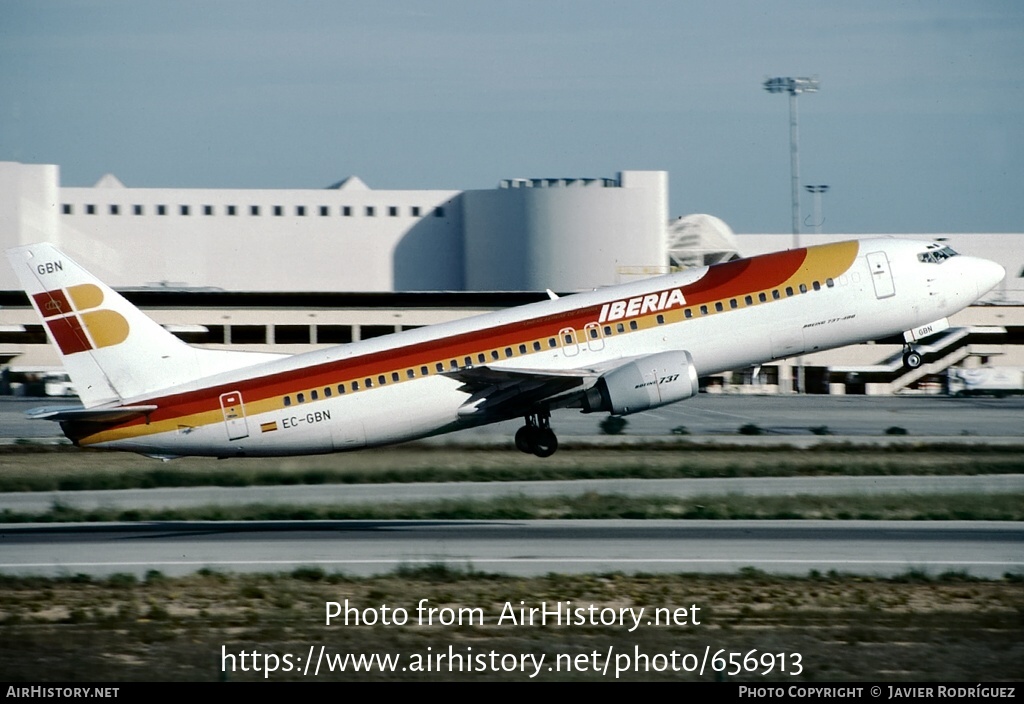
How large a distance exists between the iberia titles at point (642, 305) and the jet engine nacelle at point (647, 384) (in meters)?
1.45

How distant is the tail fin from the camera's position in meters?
36.1

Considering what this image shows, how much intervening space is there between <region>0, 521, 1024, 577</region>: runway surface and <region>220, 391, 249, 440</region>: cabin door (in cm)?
289

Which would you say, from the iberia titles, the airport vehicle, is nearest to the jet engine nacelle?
the airport vehicle

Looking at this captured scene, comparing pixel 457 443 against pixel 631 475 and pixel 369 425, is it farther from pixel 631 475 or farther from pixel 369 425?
pixel 369 425

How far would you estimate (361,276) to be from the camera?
4970 inches

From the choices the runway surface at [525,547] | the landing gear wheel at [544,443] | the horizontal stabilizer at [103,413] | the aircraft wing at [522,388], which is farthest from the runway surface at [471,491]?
the aircraft wing at [522,388]

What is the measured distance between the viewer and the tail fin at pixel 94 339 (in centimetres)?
3606

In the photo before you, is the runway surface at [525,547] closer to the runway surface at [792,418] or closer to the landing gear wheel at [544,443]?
the landing gear wheel at [544,443]

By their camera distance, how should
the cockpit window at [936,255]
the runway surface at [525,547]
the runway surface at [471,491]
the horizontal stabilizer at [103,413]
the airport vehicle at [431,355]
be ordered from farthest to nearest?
the runway surface at [471,491] < the cockpit window at [936,255] < the airport vehicle at [431,355] < the horizontal stabilizer at [103,413] < the runway surface at [525,547]

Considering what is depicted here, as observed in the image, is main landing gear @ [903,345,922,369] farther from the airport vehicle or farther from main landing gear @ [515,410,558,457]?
main landing gear @ [515,410,558,457]
